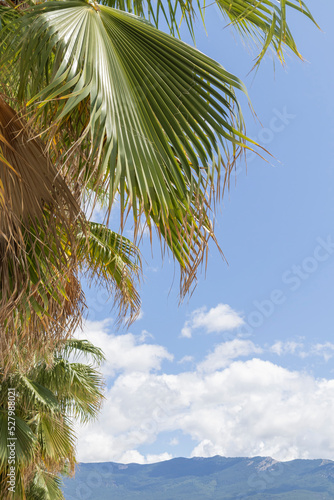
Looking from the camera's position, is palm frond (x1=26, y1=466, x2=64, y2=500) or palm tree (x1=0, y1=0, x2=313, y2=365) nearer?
palm tree (x1=0, y1=0, x2=313, y2=365)

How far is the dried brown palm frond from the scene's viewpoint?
2416 mm

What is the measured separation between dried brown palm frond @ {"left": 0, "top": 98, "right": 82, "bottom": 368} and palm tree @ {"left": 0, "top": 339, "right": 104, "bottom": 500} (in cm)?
441

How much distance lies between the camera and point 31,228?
2.84m

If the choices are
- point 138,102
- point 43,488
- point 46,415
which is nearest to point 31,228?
point 138,102

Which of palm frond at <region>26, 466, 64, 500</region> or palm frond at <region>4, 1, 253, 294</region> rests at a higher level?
palm frond at <region>4, 1, 253, 294</region>

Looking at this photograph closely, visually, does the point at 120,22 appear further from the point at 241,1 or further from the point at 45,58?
the point at 241,1

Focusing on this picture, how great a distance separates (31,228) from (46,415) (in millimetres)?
6124

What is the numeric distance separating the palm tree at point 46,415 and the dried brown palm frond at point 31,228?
4408 mm

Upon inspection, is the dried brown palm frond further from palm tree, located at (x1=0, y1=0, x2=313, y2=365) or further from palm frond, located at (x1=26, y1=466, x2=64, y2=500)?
palm frond, located at (x1=26, y1=466, x2=64, y2=500)

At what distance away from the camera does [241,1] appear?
3.15m

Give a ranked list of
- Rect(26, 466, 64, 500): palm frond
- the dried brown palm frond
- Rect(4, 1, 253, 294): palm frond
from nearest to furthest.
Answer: Rect(4, 1, 253, 294): palm frond → the dried brown palm frond → Rect(26, 466, 64, 500): palm frond

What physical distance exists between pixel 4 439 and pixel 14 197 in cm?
568

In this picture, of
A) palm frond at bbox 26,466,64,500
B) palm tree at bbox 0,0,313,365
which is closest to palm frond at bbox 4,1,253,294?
palm tree at bbox 0,0,313,365

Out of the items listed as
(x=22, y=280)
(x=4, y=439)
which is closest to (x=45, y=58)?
(x=22, y=280)
